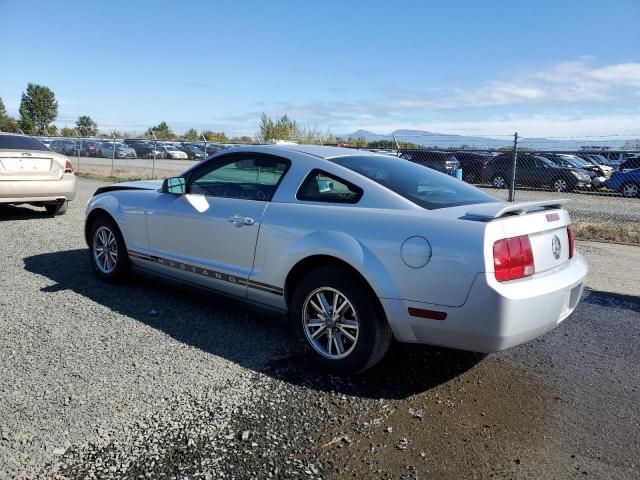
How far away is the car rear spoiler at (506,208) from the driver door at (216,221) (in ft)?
4.92

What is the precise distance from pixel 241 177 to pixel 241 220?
1.55 ft

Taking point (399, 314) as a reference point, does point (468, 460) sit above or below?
below

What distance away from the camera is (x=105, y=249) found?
5516mm

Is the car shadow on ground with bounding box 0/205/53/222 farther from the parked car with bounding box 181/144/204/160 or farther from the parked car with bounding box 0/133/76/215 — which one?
the parked car with bounding box 181/144/204/160

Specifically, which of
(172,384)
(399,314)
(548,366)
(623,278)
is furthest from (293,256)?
(623,278)

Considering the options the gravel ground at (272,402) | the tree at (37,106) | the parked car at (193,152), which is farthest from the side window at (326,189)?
the tree at (37,106)

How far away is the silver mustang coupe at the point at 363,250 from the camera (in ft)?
10.2

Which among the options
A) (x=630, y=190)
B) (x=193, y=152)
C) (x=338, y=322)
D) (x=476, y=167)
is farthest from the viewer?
(x=193, y=152)

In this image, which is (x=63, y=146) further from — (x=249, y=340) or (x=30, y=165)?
(x=249, y=340)

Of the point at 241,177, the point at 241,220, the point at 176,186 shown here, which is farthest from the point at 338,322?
the point at 176,186

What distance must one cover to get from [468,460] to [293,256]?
5.58ft

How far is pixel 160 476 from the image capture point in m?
2.48

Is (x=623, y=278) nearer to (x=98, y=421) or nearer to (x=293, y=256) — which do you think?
(x=293, y=256)

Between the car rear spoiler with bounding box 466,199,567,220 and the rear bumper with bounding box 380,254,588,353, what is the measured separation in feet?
1.31
